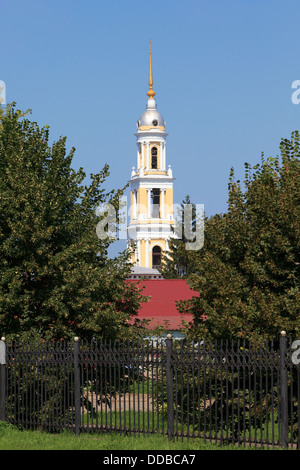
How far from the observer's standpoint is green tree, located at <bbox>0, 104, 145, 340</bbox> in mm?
17469

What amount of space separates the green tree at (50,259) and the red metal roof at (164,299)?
16.2 meters

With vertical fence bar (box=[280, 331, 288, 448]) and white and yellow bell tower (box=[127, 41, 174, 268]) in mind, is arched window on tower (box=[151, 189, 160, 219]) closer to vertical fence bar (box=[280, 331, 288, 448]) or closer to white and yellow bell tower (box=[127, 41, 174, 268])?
white and yellow bell tower (box=[127, 41, 174, 268])

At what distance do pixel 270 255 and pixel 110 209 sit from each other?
572 cm

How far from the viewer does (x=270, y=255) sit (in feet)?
54.1

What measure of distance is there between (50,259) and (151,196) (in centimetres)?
9193

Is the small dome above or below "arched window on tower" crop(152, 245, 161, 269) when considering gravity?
above

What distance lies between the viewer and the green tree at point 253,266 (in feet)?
51.9

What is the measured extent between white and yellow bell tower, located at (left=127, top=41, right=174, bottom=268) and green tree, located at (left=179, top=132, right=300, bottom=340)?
8840 centimetres

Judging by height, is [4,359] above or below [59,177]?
below

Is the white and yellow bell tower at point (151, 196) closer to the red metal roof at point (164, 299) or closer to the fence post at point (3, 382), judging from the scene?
the red metal roof at point (164, 299)

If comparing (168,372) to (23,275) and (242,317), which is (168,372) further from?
(23,275)

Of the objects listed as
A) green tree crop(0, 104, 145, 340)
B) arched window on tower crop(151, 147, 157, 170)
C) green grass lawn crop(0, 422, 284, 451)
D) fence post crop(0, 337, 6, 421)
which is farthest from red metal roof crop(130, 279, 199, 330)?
arched window on tower crop(151, 147, 157, 170)

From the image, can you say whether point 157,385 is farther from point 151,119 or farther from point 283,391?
point 151,119
